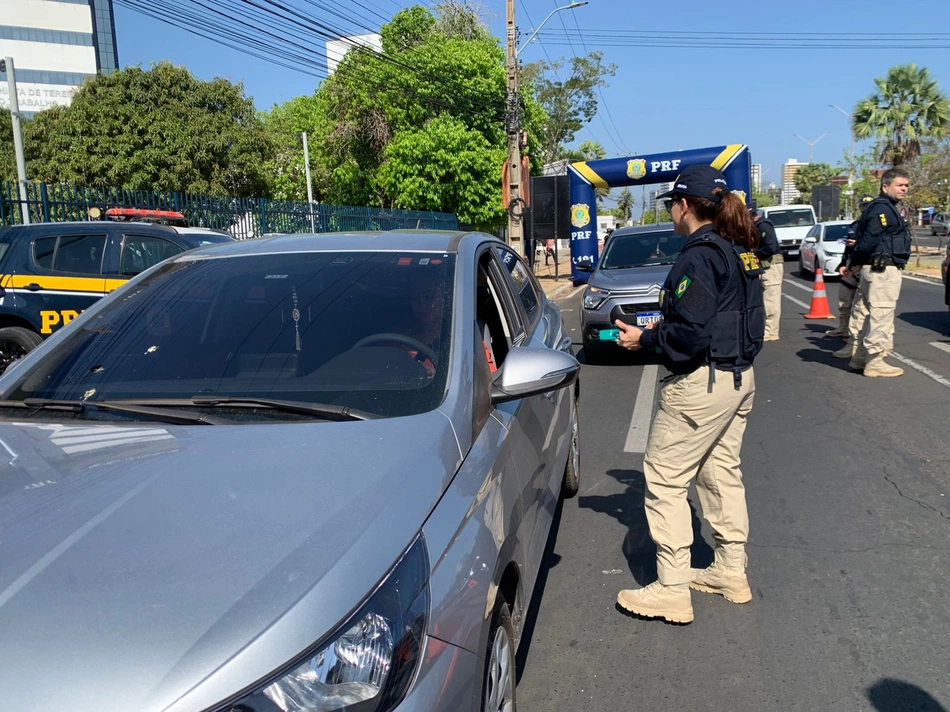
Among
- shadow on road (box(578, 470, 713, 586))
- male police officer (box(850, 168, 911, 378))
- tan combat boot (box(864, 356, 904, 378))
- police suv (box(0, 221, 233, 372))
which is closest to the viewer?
shadow on road (box(578, 470, 713, 586))

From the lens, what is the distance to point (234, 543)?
1693mm

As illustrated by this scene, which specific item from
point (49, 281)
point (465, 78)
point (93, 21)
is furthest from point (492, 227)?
point (93, 21)

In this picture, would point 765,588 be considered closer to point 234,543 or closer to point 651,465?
point 651,465

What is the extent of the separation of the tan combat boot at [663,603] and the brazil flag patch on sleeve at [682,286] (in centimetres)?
125

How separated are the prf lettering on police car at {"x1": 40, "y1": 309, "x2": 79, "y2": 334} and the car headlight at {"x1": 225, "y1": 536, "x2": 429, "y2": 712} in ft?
27.4

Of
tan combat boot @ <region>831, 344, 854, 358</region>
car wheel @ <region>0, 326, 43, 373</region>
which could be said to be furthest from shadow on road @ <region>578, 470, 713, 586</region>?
car wheel @ <region>0, 326, 43, 373</region>

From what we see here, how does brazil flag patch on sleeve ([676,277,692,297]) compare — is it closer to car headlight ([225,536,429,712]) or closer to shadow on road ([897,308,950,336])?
car headlight ([225,536,429,712])

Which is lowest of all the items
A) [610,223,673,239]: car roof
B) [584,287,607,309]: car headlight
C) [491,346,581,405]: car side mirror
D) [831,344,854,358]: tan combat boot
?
[831,344,854,358]: tan combat boot

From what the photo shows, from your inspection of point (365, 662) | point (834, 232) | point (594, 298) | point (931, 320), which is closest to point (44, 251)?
point (594, 298)

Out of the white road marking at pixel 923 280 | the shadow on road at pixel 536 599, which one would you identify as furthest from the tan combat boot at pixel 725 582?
the white road marking at pixel 923 280

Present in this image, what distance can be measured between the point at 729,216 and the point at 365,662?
2394 millimetres

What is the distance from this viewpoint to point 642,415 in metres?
7.23

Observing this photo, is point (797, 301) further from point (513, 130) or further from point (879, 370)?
point (879, 370)

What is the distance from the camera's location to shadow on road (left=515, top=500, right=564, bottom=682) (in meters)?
3.18
